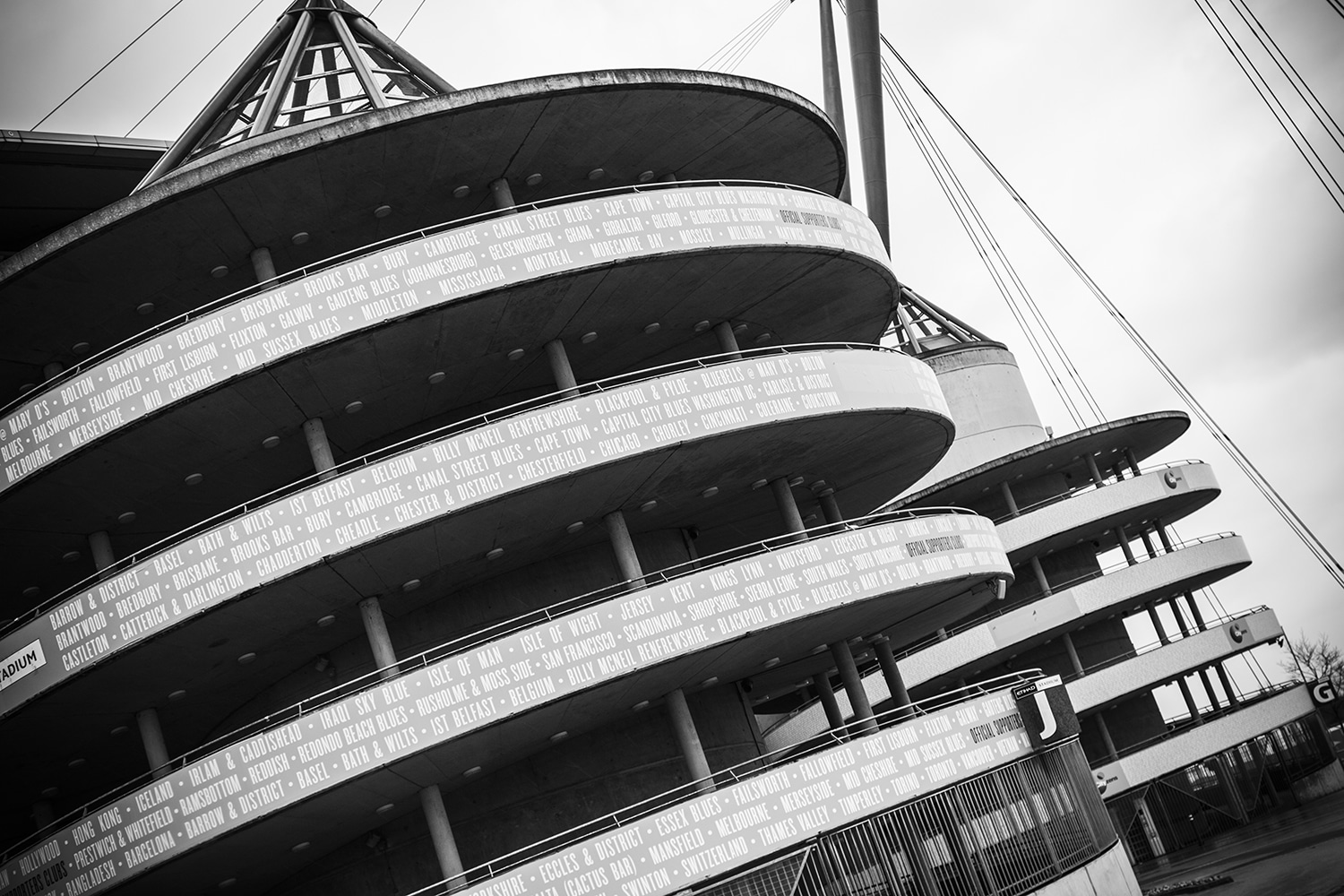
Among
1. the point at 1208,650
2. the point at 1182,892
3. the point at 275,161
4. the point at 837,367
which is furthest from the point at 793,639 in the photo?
the point at 1208,650

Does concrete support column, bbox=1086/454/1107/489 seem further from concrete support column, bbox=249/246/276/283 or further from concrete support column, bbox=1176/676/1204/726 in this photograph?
concrete support column, bbox=249/246/276/283

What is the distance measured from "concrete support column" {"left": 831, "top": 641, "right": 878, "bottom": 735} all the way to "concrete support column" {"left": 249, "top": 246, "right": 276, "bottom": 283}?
14.5 m

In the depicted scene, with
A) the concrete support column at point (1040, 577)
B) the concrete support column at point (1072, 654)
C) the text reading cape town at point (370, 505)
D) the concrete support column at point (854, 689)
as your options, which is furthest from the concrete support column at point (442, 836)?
the concrete support column at point (1072, 654)

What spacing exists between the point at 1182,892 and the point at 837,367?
12823mm

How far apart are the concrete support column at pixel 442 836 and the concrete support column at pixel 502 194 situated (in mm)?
11773

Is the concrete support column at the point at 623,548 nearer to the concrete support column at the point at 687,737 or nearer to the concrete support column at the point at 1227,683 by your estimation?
the concrete support column at the point at 687,737

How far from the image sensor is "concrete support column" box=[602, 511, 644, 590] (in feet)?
71.5

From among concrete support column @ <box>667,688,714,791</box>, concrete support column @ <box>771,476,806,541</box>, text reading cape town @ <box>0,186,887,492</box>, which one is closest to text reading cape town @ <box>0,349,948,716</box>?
text reading cape town @ <box>0,186,887,492</box>

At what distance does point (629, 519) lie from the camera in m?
24.6

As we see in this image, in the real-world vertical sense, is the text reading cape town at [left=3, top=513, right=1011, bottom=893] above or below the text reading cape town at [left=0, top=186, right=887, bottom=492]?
below

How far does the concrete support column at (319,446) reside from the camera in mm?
21703

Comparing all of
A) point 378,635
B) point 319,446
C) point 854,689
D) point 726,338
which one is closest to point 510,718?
point 378,635

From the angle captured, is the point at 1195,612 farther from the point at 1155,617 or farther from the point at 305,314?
the point at 305,314

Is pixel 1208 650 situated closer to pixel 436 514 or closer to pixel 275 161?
pixel 436 514
